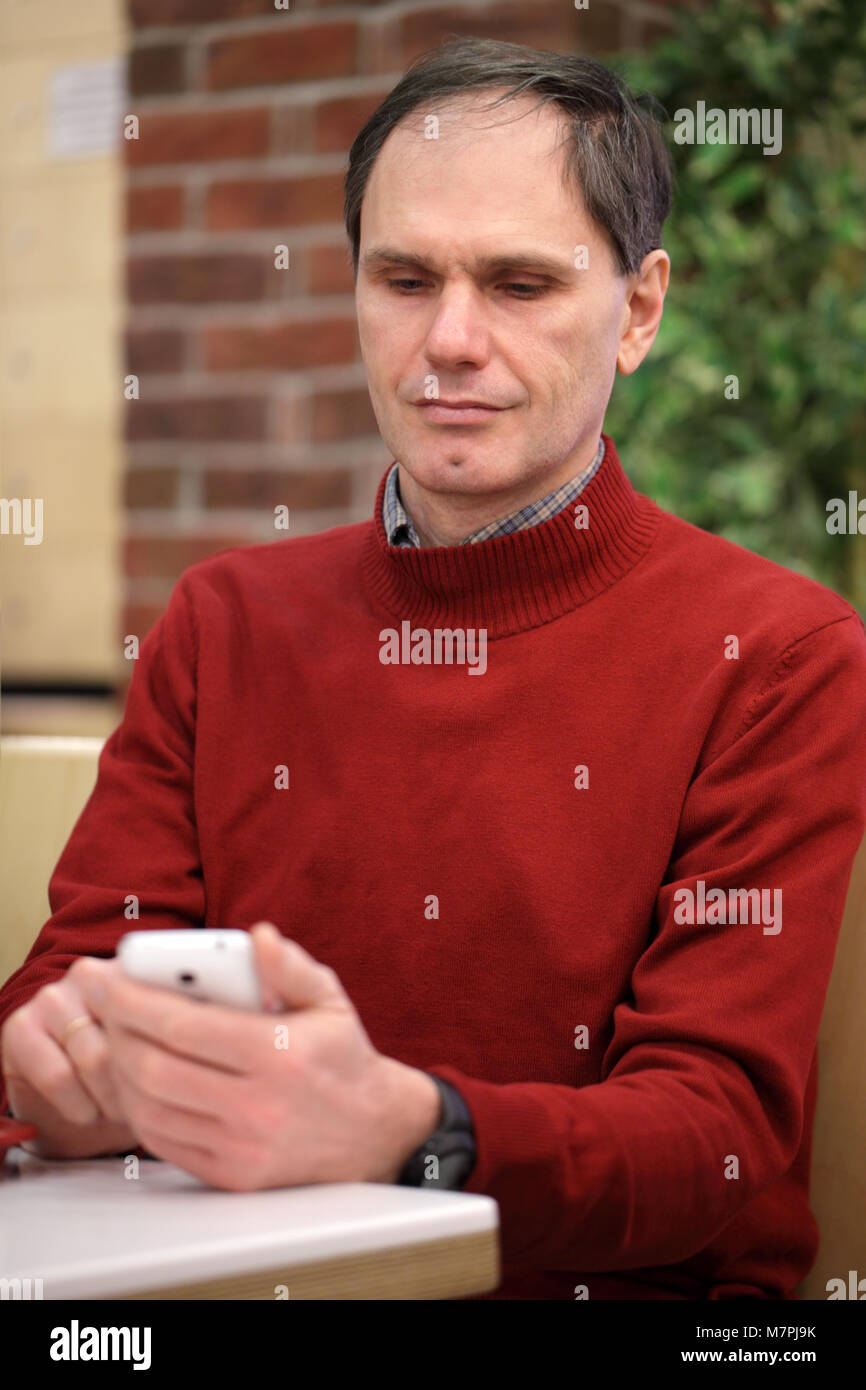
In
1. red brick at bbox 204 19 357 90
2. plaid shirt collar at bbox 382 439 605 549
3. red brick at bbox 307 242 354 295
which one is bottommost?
plaid shirt collar at bbox 382 439 605 549

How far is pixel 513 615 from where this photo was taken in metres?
1.39

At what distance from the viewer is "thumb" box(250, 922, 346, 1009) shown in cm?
80

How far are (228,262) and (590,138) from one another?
4.46 feet

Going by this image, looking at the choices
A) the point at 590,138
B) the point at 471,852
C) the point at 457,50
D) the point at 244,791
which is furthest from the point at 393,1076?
the point at 457,50

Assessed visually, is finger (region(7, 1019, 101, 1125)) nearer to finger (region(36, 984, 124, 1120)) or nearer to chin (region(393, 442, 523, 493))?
finger (region(36, 984, 124, 1120))

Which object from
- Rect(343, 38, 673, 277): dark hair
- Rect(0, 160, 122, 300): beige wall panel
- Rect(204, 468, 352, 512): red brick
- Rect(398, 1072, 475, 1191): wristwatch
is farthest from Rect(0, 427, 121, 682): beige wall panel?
Rect(398, 1072, 475, 1191): wristwatch

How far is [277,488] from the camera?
2592 mm

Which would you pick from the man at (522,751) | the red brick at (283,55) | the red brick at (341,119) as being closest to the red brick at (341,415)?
the red brick at (341,119)

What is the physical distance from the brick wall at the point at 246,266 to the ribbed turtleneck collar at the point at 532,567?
3.57ft

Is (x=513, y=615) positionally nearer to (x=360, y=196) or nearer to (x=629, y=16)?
(x=360, y=196)

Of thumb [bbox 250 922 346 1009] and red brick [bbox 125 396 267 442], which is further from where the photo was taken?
red brick [bbox 125 396 267 442]

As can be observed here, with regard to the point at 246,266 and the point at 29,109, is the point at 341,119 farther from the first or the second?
the point at 29,109

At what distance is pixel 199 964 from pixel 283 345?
6.23ft

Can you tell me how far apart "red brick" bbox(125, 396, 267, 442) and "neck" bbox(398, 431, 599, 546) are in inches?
47.5
